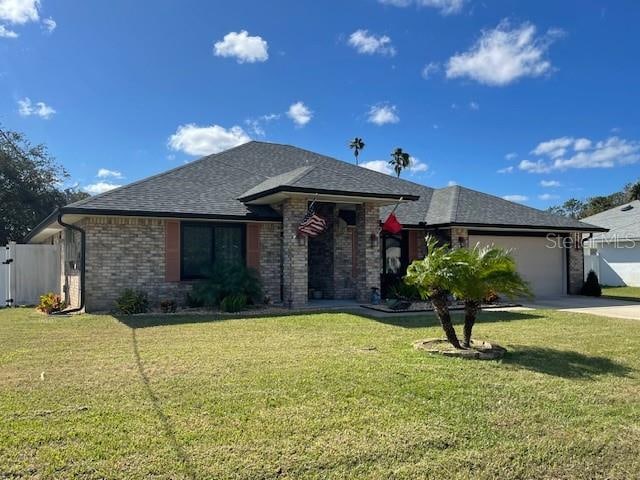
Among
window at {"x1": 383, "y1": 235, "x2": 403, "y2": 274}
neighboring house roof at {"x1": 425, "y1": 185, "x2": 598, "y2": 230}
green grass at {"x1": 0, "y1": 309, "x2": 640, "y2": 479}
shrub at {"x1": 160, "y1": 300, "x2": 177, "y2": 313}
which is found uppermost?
neighboring house roof at {"x1": 425, "y1": 185, "x2": 598, "y2": 230}

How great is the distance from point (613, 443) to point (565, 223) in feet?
53.3

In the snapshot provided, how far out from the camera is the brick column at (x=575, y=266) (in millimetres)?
19081

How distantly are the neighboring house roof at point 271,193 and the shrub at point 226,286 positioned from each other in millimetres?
1582

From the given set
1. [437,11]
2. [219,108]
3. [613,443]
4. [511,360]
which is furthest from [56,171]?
[613,443]

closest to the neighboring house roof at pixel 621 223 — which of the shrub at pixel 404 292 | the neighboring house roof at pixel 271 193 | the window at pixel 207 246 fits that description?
the neighboring house roof at pixel 271 193

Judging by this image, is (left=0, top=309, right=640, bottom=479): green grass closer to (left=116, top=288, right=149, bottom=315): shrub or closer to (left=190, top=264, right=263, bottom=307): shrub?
(left=116, top=288, right=149, bottom=315): shrub

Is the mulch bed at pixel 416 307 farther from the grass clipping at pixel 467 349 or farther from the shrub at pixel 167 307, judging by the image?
the shrub at pixel 167 307

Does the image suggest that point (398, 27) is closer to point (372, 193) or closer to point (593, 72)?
point (372, 193)

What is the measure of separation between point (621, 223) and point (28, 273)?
94.3 feet

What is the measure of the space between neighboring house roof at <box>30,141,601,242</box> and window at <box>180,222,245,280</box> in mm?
615

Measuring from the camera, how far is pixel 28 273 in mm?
16984

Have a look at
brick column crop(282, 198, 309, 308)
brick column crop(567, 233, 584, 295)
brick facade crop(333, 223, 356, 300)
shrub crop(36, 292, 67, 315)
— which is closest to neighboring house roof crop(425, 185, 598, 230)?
brick column crop(567, 233, 584, 295)

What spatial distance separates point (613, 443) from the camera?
13.6 ft

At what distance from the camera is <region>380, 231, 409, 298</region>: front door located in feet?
55.0
